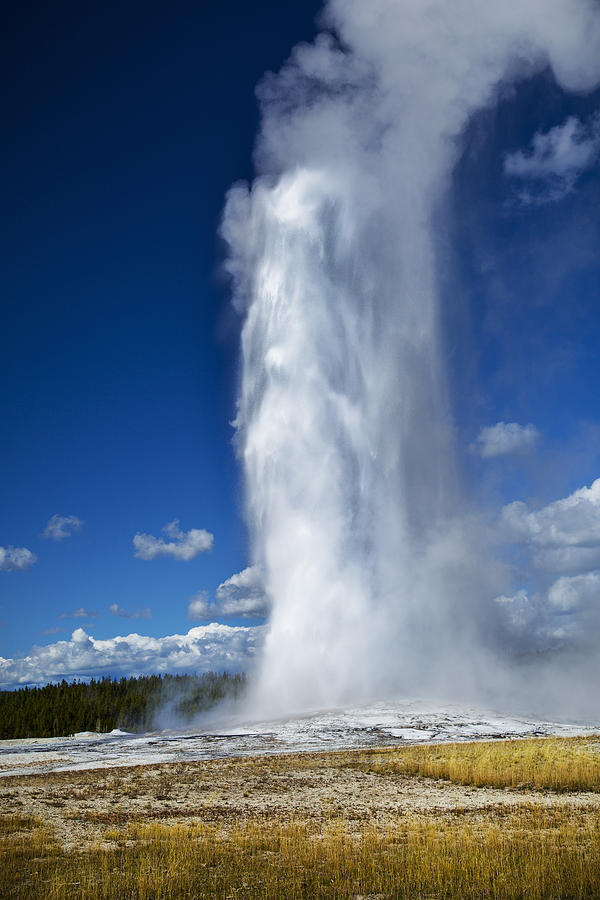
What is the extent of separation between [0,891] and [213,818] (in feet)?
25.0

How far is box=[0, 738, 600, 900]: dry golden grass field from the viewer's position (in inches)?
425

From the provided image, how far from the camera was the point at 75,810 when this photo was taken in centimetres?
1847

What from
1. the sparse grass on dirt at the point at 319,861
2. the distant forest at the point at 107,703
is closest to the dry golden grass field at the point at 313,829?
the sparse grass on dirt at the point at 319,861

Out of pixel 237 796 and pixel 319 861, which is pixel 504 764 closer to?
pixel 237 796

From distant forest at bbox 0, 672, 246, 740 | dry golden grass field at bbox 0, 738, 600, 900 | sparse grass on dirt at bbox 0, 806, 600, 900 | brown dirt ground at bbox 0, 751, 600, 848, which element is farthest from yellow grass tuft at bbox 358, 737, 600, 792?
distant forest at bbox 0, 672, 246, 740

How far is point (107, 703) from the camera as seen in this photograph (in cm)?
9069

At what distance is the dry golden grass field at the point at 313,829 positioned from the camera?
10805 millimetres

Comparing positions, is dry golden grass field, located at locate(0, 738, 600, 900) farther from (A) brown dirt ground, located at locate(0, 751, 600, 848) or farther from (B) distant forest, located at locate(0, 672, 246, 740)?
(B) distant forest, located at locate(0, 672, 246, 740)

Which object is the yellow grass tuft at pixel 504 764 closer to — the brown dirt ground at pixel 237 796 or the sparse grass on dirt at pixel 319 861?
the brown dirt ground at pixel 237 796

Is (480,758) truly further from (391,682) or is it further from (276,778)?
(391,682)

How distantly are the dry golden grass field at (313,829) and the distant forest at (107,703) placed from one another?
5142cm

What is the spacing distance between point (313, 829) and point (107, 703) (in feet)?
276

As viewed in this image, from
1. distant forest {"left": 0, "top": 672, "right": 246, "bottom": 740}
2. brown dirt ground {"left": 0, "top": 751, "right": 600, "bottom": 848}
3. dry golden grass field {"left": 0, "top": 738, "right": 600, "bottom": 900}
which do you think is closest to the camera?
dry golden grass field {"left": 0, "top": 738, "right": 600, "bottom": 900}

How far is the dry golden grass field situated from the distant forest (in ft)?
169
